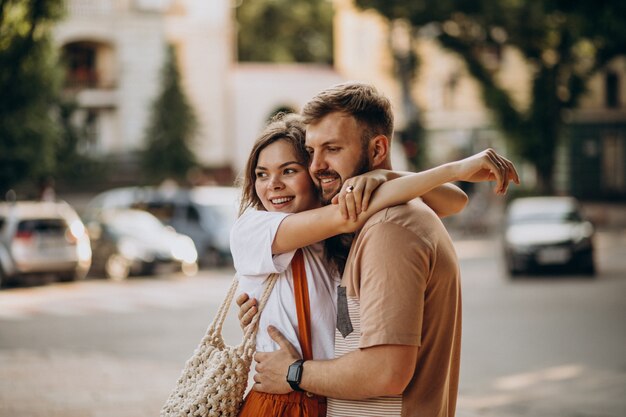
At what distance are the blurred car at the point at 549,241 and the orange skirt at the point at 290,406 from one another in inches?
640

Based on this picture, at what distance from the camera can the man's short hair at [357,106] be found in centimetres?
288

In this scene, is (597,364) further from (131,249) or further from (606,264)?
(131,249)

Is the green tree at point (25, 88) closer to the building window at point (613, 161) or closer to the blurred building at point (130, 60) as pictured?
the blurred building at point (130, 60)

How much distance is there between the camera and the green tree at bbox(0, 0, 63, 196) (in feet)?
53.8

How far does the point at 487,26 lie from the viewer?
3403 cm

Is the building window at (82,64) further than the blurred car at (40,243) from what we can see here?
Yes

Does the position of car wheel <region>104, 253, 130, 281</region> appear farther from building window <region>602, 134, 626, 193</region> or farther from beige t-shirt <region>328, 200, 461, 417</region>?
building window <region>602, 134, 626, 193</region>

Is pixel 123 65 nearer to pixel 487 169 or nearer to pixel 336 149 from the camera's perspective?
pixel 336 149

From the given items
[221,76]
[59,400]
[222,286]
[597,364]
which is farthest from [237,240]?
[221,76]

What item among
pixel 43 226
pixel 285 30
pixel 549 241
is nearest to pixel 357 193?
pixel 549 241

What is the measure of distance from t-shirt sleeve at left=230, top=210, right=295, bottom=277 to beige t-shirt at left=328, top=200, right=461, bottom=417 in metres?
0.33

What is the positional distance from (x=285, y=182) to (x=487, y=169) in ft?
2.52

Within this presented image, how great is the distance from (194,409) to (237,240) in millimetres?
605

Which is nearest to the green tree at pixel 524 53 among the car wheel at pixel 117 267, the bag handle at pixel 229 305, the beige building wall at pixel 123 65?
the beige building wall at pixel 123 65
